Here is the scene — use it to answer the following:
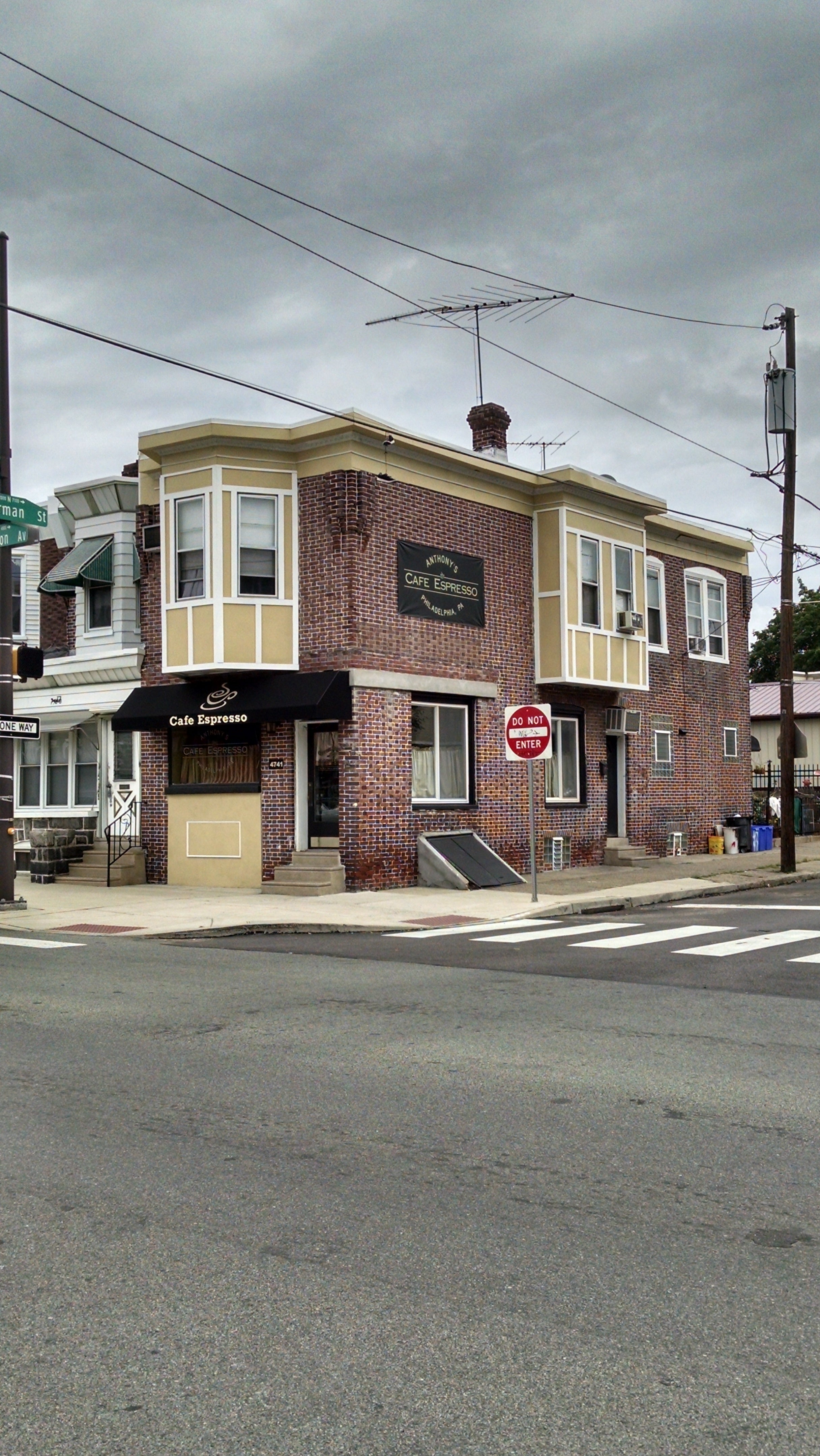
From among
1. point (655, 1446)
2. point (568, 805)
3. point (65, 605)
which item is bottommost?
point (655, 1446)

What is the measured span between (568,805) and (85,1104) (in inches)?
751

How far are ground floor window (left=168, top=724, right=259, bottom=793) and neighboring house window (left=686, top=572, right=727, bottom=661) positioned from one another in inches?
480

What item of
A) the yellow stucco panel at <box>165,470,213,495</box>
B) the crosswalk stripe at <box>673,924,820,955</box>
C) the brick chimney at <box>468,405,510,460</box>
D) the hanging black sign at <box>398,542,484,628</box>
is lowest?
the crosswalk stripe at <box>673,924,820,955</box>

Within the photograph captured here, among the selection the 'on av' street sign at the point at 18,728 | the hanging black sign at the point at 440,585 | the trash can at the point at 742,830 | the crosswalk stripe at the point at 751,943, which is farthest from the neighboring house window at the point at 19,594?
the crosswalk stripe at the point at 751,943

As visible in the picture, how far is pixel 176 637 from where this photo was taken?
2141 centimetres

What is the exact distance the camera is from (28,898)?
66.4ft

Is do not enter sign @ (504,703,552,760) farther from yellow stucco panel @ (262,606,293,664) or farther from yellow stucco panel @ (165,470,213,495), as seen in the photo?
yellow stucco panel @ (165,470,213,495)

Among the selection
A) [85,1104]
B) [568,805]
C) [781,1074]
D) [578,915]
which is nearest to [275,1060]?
[85,1104]

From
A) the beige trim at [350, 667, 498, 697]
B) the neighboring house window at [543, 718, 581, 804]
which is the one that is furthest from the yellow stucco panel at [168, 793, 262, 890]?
the neighboring house window at [543, 718, 581, 804]

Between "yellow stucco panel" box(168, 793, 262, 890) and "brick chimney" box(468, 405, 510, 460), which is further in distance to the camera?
"brick chimney" box(468, 405, 510, 460)

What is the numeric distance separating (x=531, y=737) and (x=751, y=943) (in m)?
5.80

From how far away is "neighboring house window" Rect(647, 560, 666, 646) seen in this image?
28234 mm

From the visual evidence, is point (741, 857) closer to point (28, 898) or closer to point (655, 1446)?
point (28, 898)

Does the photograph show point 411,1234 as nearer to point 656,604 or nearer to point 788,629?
point 788,629
